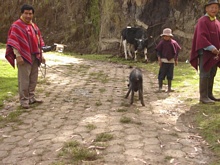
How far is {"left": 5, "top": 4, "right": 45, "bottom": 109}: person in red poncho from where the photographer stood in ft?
17.4

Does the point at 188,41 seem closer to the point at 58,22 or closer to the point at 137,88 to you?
the point at 137,88

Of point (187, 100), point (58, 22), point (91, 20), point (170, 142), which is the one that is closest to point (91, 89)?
point (187, 100)

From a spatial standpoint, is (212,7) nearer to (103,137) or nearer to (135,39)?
(103,137)

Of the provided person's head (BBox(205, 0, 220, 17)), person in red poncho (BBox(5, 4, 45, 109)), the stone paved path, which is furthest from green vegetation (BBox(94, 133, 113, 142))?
person's head (BBox(205, 0, 220, 17))

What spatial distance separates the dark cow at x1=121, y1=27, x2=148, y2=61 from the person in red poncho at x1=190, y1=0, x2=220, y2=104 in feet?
23.9

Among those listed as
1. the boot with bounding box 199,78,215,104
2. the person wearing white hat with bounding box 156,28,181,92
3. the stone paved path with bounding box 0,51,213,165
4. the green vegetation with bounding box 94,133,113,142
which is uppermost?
the person wearing white hat with bounding box 156,28,181,92

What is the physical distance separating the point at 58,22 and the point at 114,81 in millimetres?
13917

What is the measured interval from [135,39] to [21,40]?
8191 mm

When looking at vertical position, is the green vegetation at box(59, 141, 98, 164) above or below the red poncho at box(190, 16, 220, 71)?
below

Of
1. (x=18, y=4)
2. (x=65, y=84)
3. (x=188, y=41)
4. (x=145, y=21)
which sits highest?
(x=18, y=4)

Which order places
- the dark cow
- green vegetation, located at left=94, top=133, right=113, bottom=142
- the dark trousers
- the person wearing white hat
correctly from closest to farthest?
green vegetation, located at left=94, top=133, right=113, bottom=142 → the person wearing white hat → the dark trousers → the dark cow

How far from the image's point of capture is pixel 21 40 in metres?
5.34

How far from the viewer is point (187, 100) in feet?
20.0

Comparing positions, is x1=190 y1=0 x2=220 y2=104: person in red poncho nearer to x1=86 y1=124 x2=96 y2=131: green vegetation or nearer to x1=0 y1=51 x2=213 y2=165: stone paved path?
x1=0 y1=51 x2=213 y2=165: stone paved path
